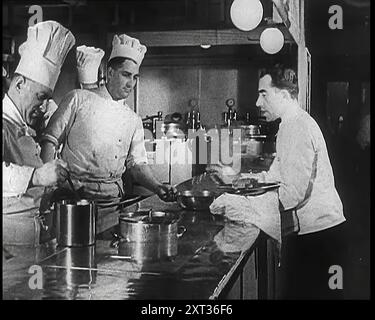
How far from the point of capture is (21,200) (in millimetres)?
1845

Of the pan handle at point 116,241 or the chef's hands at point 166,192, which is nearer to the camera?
the pan handle at point 116,241

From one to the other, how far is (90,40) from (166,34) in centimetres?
26

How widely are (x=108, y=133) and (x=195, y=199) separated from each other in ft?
1.28

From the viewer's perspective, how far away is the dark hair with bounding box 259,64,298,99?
2.04 meters

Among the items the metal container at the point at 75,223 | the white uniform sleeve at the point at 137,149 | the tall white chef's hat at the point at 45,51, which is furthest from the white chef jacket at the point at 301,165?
the tall white chef's hat at the point at 45,51

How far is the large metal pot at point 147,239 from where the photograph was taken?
64.7 inches

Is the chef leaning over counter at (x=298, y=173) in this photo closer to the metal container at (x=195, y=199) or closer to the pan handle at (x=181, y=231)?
the metal container at (x=195, y=199)

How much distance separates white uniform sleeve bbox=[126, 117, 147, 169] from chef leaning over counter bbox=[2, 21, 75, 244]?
0.26m

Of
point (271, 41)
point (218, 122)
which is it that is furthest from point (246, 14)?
point (218, 122)

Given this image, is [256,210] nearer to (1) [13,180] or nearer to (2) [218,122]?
(2) [218,122]
